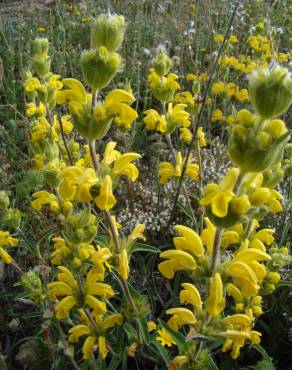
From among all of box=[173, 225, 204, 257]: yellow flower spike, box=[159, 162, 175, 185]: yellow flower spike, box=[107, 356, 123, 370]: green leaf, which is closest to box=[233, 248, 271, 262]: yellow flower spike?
box=[173, 225, 204, 257]: yellow flower spike

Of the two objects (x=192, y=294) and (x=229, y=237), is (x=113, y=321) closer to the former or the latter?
(x=192, y=294)

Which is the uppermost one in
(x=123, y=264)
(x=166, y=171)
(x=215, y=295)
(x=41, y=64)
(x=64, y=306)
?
(x=41, y=64)

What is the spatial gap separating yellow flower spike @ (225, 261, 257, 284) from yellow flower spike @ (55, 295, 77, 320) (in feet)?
2.03

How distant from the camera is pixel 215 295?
3.72 feet

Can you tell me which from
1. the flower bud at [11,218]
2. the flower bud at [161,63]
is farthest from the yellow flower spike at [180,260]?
the flower bud at [161,63]

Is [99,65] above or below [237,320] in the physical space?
above

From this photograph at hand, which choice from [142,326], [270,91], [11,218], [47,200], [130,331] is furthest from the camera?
[11,218]

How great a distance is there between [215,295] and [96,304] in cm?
52

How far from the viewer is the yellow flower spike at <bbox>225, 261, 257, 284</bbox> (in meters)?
1.14

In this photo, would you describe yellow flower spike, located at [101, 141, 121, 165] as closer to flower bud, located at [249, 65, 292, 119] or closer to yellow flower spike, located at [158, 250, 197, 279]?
yellow flower spike, located at [158, 250, 197, 279]

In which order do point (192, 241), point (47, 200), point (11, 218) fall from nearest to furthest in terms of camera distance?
1. point (192, 241)
2. point (47, 200)
3. point (11, 218)

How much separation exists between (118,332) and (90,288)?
339mm

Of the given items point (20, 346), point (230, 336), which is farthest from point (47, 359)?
point (230, 336)

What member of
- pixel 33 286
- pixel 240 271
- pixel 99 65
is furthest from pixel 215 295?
pixel 33 286
